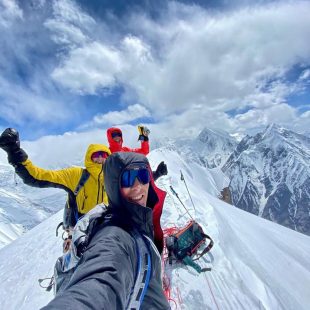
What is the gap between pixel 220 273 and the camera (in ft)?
19.3

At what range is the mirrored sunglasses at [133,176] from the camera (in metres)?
2.61

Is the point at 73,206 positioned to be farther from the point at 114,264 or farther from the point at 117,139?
the point at 114,264

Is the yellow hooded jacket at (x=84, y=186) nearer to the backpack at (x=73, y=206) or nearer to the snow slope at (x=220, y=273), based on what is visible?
the backpack at (x=73, y=206)

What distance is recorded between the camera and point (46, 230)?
31.8 ft

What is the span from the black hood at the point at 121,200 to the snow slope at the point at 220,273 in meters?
3.17

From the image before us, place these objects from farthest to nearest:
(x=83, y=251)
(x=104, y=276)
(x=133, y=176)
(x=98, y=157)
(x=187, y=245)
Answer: (x=187, y=245), (x=98, y=157), (x=133, y=176), (x=83, y=251), (x=104, y=276)

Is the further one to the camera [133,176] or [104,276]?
[133,176]

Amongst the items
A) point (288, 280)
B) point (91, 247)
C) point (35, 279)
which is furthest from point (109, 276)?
point (288, 280)

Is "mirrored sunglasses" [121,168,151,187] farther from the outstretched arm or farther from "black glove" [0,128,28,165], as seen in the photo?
"black glove" [0,128,28,165]

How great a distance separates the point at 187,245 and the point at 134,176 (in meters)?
4.38

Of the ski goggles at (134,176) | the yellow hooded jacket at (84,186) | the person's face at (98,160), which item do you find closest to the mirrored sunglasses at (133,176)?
the ski goggles at (134,176)

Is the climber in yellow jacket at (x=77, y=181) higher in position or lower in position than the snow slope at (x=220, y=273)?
higher

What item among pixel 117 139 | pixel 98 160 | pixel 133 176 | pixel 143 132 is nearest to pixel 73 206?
pixel 98 160

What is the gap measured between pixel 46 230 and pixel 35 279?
3.97m
